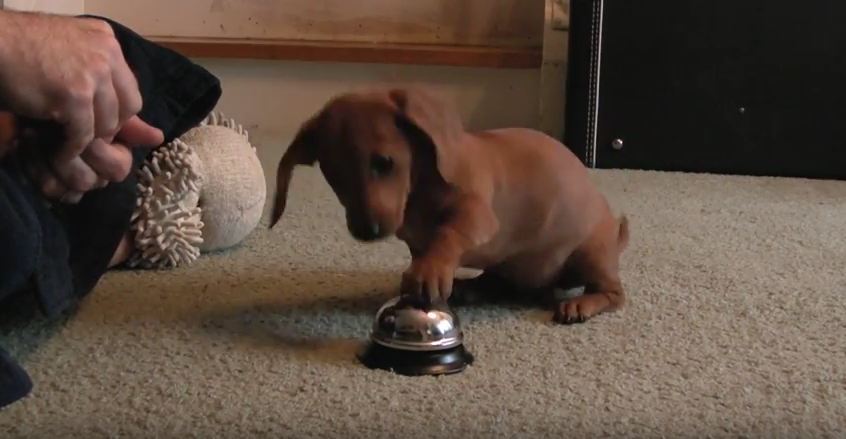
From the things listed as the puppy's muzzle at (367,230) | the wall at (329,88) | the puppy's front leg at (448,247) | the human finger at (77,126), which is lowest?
the wall at (329,88)

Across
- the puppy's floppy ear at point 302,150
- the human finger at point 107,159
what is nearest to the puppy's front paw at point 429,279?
the puppy's floppy ear at point 302,150

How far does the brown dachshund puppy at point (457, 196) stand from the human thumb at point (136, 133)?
0.11 m

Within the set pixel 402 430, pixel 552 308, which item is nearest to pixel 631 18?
pixel 552 308

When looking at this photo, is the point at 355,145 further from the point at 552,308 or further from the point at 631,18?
the point at 631,18

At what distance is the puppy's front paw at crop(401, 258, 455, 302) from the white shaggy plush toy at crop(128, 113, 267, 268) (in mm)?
386

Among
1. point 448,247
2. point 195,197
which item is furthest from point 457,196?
point 195,197

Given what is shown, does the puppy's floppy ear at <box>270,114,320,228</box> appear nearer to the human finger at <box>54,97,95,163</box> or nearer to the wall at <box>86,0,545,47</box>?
the human finger at <box>54,97,95,163</box>

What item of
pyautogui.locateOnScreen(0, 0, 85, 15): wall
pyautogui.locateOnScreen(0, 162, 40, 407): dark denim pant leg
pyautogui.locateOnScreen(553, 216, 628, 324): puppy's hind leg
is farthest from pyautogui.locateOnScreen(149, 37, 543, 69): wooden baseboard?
pyautogui.locateOnScreen(0, 162, 40, 407): dark denim pant leg

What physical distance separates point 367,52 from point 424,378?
1.36 meters

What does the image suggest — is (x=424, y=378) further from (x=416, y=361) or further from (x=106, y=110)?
(x=106, y=110)

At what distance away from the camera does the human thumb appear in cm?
84

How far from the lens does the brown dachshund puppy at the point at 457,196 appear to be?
84cm

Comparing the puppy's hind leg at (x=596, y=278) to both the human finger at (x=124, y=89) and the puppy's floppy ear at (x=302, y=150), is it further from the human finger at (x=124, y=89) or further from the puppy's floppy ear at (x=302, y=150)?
the human finger at (x=124, y=89)

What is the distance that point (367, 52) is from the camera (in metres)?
2.14
